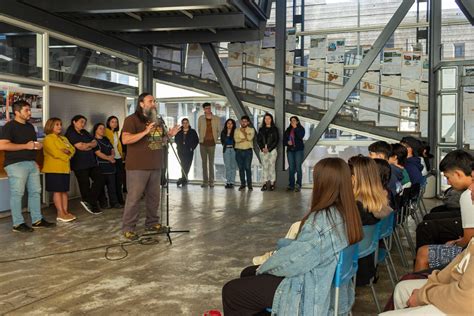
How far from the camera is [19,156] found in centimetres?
516

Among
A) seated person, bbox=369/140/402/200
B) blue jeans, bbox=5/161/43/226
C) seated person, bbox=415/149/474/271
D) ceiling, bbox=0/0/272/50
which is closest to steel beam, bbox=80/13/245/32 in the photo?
ceiling, bbox=0/0/272/50

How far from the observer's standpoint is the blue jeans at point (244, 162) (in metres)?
9.53

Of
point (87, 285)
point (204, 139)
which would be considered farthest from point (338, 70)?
point (87, 285)

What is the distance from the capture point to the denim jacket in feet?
6.84

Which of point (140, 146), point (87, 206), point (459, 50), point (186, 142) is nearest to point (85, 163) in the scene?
point (87, 206)

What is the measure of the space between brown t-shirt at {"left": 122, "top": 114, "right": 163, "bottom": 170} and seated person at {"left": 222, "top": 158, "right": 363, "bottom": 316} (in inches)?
109

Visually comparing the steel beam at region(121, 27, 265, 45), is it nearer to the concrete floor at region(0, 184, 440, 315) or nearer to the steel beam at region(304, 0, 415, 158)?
the steel beam at region(304, 0, 415, 158)

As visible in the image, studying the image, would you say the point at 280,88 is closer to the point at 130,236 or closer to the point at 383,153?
the point at 383,153

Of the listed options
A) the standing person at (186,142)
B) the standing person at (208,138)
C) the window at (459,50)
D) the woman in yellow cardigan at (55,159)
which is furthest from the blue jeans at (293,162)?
the woman in yellow cardigan at (55,159)

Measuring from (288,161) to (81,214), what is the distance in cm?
438

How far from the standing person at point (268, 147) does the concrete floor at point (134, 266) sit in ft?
9.15

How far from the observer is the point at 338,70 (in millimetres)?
10164

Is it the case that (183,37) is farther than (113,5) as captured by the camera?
Yes

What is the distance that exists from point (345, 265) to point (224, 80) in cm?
792
